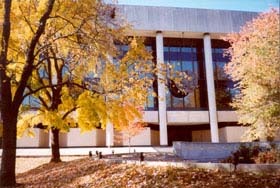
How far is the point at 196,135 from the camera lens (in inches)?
1834

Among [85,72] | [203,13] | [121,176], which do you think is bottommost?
[121,176]

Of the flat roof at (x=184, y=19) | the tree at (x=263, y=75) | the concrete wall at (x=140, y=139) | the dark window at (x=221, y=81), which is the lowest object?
the concrete wall at (x=140, y=139)

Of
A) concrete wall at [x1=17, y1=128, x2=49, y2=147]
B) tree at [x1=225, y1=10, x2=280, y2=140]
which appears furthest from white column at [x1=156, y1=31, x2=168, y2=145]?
tree at [x1=225, y1=10, x2=280, y2=140]

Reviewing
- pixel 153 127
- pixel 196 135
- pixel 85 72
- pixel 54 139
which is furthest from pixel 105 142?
pixel 85 72

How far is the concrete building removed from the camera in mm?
40031

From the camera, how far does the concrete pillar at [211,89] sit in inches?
1593

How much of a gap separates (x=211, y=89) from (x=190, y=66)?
14.6ft

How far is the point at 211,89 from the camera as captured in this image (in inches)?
1639

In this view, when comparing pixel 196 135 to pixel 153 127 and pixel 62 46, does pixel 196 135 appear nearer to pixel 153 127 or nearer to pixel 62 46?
pixel 153 127

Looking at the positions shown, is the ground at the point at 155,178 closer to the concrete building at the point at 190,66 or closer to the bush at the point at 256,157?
the bush at the point at 256,157

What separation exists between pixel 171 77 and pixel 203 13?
96.1 feet

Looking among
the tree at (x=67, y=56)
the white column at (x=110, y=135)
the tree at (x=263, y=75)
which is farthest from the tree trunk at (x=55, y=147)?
the white column at (x=110, y=135)

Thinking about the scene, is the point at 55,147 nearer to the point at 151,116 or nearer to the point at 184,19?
the point at 151,116

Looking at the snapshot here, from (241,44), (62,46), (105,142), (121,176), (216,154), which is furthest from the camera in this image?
(105,142)
